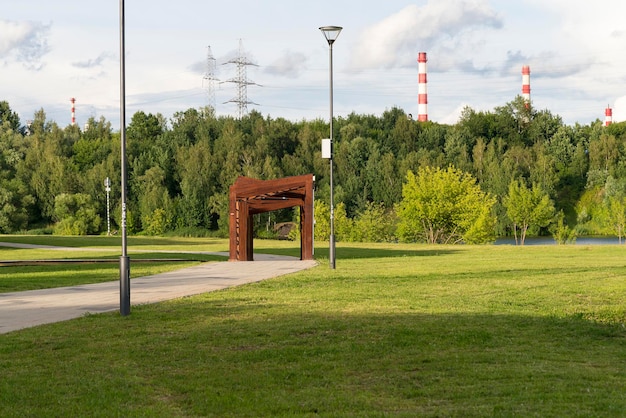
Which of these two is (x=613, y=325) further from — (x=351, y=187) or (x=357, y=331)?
(x=351, y=187)

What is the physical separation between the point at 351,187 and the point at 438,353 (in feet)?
254

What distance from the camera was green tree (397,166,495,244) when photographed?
7438cm

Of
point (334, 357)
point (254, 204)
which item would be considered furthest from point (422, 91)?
point (334, 357)

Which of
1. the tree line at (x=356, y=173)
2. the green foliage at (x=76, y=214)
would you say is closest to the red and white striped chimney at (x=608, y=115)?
the tree line at (x=356, y=173)

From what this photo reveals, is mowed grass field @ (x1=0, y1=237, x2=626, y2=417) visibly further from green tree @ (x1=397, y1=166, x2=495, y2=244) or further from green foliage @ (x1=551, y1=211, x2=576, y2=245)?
green foliage @ (x1=551, y1=211, x2=576, y2=245)

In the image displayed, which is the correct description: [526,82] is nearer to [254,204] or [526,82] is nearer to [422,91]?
[422,91]

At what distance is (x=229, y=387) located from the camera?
9.04 meters

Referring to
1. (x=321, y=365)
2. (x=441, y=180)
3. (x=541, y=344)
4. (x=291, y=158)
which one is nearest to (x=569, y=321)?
(x=541, y=344)

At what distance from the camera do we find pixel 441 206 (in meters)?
75.3

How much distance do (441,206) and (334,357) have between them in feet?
215

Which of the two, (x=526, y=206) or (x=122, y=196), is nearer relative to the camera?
(x=122, y=196)

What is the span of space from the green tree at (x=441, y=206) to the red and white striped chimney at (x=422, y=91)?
1190 inches

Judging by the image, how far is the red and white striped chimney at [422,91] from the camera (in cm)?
10475

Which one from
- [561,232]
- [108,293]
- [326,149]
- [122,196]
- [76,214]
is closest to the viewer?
[122,196]
